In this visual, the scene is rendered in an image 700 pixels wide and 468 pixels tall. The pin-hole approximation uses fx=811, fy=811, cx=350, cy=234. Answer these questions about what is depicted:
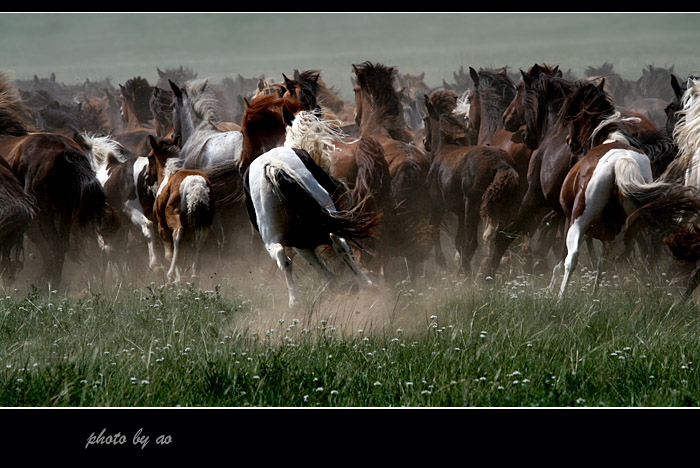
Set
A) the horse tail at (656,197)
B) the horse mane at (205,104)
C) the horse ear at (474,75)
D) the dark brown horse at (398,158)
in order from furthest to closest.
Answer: the horse mane at (205,104) < the horse ear at (474,75) < the dark brown horse at (398,158) < the horse tail at (656,197)

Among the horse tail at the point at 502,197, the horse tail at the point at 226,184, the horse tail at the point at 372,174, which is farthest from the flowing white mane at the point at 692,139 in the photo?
the horse tail at the point at 226,184

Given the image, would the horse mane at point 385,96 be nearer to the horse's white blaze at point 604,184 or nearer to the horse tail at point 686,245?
the horse's white blaze at point 604,184

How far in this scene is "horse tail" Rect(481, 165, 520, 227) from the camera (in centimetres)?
888

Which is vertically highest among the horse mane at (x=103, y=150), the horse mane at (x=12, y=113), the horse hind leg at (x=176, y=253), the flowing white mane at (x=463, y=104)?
the flowing white mane at (x=463, y=104)

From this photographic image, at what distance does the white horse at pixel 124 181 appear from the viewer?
938 cm

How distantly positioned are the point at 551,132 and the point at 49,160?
5312mm

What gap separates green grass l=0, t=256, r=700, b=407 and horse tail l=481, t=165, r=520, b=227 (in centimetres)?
203

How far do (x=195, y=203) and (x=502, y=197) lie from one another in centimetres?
332

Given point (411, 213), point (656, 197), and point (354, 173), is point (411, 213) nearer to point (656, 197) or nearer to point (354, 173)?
point (354, 173)

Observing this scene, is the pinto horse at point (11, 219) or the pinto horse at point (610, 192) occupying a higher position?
the pinto horse at point (610, 192)

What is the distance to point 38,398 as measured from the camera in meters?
4.42

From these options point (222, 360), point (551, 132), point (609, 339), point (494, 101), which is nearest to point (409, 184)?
point (551, 132)

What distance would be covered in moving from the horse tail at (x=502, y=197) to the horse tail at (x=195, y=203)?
3.03 metres

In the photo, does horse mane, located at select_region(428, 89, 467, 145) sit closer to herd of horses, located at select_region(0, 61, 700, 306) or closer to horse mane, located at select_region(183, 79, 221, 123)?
herd of horses, located at select_region(0, 61, 700, 306)
